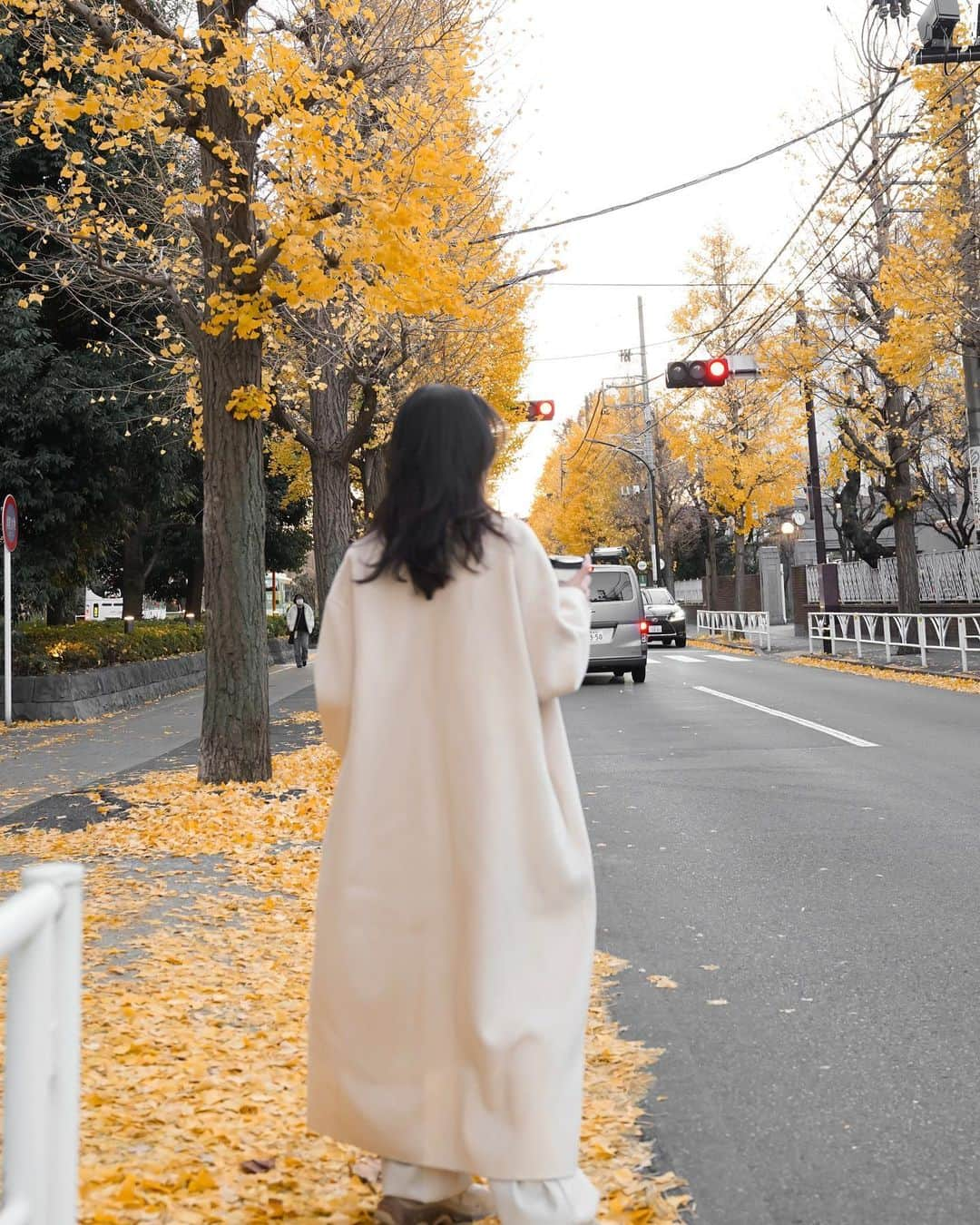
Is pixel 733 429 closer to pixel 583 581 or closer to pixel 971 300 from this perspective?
pixel 971 300

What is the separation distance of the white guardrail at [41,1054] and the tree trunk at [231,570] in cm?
787

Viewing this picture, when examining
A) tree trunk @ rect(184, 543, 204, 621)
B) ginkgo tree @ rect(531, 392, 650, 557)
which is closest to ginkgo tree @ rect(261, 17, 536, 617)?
tree trunk @ rect(184, 543, 204, 621)

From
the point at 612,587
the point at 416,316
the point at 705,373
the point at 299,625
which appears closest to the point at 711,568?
the point at 299,625

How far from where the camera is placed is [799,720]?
13734 millimetres

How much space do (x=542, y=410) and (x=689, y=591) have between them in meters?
39.1

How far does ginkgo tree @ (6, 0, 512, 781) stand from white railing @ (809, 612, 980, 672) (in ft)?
39.1

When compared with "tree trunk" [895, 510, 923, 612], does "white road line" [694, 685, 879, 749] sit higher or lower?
lower

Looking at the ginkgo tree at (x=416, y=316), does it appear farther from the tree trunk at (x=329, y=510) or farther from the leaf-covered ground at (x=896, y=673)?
the leaf-covered ground at (x=896, y=673)

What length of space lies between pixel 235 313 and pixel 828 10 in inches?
636

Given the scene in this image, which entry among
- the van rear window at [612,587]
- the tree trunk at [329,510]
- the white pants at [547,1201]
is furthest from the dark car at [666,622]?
the white pants at [547,1201]

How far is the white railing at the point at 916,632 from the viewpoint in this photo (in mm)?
20828

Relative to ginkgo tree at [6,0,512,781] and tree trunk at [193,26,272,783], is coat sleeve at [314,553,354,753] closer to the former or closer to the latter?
ginkgo tree at [6,0,512,781]

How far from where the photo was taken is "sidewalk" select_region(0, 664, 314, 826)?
31.3 feet

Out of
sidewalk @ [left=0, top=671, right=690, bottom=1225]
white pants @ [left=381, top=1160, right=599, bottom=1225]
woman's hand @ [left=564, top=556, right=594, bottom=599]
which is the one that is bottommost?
sidewalk @ [left=0, top=671, right=690, bottom=1225]
